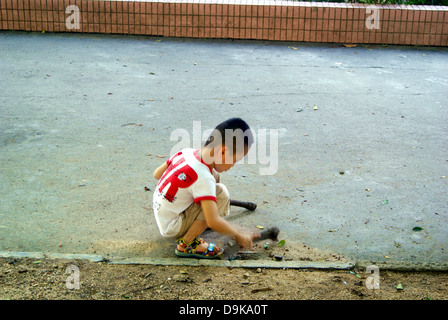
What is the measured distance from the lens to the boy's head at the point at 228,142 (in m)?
3.21

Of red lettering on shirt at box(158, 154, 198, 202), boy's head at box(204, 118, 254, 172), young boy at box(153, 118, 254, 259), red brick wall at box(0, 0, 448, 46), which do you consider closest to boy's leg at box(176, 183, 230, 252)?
young boy at box(153, 118, 254, 259)

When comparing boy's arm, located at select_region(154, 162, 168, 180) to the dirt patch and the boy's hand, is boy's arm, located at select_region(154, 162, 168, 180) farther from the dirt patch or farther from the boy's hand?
the boy's hand

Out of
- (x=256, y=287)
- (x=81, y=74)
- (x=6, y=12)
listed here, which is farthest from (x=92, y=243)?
(x=6, y=12)

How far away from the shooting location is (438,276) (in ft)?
11.0

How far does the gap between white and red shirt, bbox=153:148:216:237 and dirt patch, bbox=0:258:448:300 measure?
31cm

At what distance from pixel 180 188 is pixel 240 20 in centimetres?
601

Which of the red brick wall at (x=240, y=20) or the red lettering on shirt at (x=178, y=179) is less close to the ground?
the red brick wall at (x=240, y=20)

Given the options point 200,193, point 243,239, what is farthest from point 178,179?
point 243,239

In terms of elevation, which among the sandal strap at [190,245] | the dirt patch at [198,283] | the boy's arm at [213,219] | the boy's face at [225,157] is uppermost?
the boy's face at [225,157]

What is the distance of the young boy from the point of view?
10.5ft

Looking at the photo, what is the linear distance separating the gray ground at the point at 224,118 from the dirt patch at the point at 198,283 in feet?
0.82

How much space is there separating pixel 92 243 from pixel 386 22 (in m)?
6.87

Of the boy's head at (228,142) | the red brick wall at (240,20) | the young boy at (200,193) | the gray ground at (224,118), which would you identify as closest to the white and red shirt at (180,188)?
the young boy at (200,193)

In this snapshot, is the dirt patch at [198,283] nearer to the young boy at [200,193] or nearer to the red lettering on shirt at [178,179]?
the young boy at [200,193]
